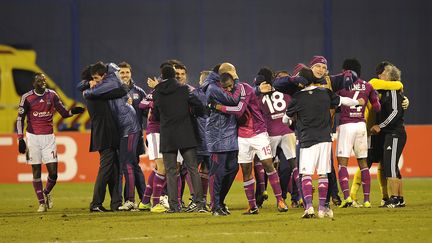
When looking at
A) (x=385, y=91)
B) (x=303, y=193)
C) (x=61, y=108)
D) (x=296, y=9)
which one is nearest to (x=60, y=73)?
(x=296, y=9)

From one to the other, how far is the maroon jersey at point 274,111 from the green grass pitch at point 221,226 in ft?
3.80

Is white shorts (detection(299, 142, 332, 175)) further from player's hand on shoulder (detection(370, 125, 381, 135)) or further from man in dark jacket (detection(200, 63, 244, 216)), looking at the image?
player's hand on shoulder (detection(370, 125, 381, 135))

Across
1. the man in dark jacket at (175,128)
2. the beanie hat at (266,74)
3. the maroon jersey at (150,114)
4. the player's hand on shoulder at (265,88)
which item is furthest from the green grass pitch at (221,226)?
the beanie hat at (266,74)

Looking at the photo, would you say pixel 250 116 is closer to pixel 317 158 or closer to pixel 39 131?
pixel 317 158

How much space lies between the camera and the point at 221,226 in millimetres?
13555

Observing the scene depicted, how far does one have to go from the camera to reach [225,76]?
14781 millimetres

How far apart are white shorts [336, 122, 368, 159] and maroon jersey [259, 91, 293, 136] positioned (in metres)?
0.81

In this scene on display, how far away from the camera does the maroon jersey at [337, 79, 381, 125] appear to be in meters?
16.1

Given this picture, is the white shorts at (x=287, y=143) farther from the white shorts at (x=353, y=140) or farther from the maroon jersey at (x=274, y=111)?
the white shorts at (x=353, y=140)

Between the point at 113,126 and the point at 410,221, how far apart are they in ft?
16.2

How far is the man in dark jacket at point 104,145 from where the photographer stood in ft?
54.4

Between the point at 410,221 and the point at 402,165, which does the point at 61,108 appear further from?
the point at 402,165

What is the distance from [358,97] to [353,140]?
2.07ft

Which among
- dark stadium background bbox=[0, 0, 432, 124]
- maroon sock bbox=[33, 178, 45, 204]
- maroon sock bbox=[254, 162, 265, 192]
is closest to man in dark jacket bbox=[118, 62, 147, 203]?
maroon sock bbox=[33, 178, 45, 204]
